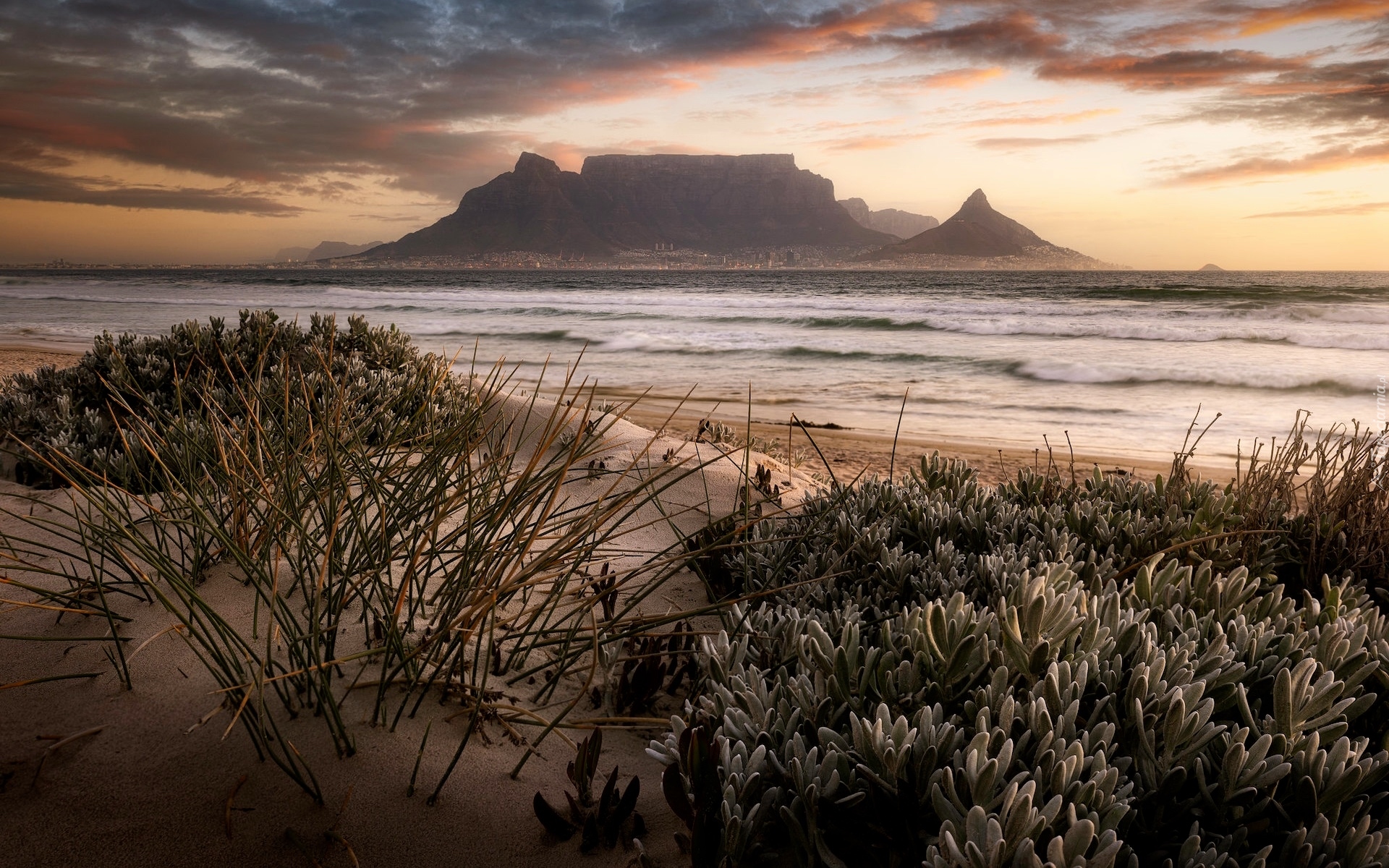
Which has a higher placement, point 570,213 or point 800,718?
point 570,213

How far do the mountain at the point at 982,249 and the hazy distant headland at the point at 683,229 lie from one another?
0.25 m

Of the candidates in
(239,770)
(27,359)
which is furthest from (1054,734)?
(27,359)

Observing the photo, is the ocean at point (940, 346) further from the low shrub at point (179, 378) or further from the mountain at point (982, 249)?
the mountain at point (982, 249)

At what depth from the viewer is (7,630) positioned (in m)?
2.59

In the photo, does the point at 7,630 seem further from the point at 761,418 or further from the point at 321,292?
the point at 321,292

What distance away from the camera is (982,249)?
406 feet

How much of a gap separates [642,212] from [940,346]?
171667 millimetres

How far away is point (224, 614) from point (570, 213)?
179 metres

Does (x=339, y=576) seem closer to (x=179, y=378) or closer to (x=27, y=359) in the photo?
(x=179, y=378)

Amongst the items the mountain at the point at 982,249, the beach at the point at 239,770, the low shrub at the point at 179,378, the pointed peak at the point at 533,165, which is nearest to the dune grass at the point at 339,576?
the beach at the point at 239,770

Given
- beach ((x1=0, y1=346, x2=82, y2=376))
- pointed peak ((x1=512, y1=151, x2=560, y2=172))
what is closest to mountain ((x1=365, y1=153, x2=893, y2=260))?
pointed peak ((x1=512, y1=151, x2=560, y2=172))

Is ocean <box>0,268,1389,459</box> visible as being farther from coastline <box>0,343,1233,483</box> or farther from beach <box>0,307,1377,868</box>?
beach <box>0,307,1377,868</box>

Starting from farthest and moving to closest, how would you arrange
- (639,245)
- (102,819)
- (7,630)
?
(639,245), (7,630), (102,819)

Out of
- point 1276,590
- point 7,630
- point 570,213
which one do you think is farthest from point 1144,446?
point 570,213
